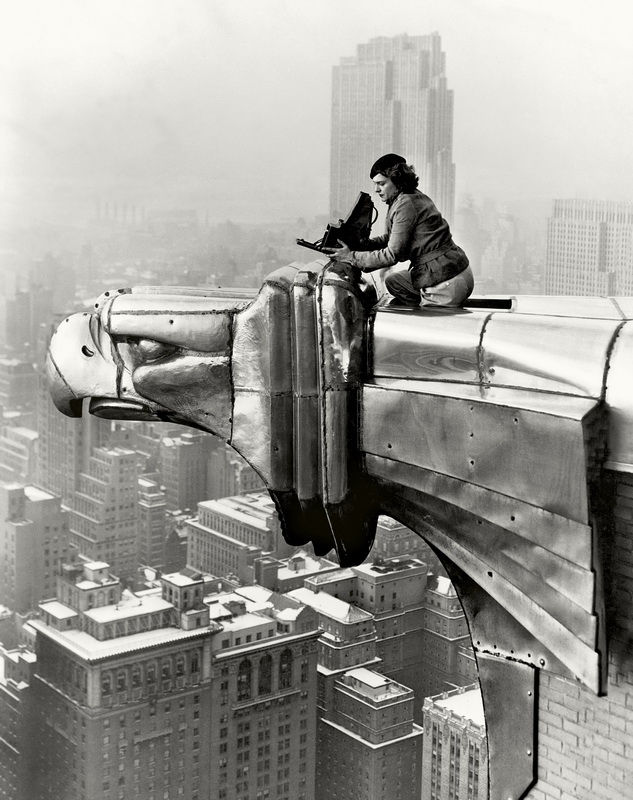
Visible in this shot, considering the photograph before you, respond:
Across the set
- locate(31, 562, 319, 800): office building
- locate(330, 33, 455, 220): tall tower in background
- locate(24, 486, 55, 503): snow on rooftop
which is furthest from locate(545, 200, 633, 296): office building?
locate(24, 486, 55, 503): snow on rooftop

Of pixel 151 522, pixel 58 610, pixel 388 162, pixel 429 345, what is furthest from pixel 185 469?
pixel 429 345

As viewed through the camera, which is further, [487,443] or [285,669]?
[285,669]

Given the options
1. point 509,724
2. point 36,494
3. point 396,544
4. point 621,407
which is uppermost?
point 621,407

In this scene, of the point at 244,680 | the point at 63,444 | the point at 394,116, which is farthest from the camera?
the point at 63,444

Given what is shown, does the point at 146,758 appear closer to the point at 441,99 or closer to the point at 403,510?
the point at 441,99

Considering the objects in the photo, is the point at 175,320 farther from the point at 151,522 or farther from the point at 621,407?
the point at 151,522

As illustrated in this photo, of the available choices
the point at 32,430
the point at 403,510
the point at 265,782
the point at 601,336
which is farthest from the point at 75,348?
the point at 32,430

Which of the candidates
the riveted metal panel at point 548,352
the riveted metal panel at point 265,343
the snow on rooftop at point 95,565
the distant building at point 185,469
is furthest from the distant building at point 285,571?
the riveted metal panel at point 548,352

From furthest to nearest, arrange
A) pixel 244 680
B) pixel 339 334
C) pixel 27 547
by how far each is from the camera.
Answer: pixel 27 547, pixel 244 680, pixel 339 334
